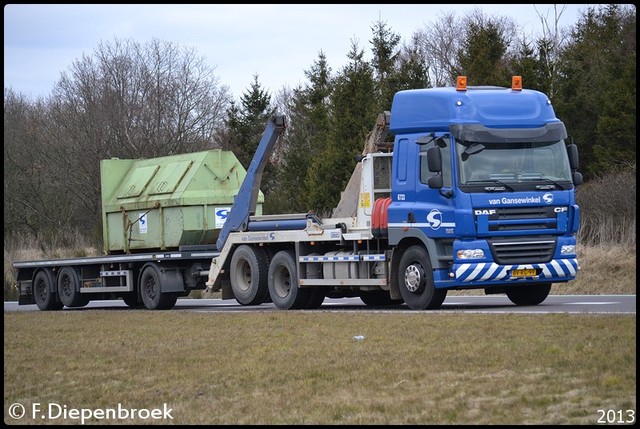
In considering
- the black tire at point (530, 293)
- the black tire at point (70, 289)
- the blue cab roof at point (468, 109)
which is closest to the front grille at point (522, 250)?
the black tire at point (530, 293)

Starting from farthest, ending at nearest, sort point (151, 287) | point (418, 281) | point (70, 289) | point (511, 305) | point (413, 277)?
1. point (70, 289)
2. point (151, 287)
3. point (511, 305)
4. point (413, 277)
5. point (418, 281)

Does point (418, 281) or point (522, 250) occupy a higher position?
point (522, 250)

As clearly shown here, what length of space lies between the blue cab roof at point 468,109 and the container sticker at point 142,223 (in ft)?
27.9

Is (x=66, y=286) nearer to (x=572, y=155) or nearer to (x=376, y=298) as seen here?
(x=376, y=298)

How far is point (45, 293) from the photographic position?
2819 cm

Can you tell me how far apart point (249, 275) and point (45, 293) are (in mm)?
7102

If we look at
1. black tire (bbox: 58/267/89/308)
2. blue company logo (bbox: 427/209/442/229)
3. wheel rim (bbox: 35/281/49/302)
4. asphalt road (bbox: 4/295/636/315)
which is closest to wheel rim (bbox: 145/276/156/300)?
asphalt road (bbox: 4/295/636/315)

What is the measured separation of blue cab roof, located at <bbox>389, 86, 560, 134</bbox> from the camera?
746 inches

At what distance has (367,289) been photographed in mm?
20875

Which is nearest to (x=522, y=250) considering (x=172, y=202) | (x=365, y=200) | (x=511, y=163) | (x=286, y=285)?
(x=511, y=163)

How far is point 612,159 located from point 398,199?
2360cm

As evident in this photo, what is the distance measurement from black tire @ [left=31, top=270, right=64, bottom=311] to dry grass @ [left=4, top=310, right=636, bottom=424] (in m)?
10.9

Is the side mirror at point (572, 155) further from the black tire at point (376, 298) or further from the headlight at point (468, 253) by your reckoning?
the black tire at point (376, 298)

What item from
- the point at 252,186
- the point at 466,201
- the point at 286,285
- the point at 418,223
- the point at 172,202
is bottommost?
the point at 286,285
